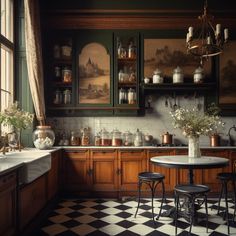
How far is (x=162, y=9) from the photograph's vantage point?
589 cm

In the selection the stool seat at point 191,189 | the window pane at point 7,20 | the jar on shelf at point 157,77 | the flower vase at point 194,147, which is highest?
the window pane at point 7,20

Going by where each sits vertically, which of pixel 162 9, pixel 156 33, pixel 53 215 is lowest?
pixel 53 215

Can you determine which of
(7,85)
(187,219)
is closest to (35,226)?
(187,219)

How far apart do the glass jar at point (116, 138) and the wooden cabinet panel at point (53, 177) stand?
43.7 inches

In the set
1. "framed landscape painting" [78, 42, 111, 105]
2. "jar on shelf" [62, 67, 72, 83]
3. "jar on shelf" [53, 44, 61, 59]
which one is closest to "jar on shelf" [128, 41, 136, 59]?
"framed landscape painting" [78, 42, 111, 105]

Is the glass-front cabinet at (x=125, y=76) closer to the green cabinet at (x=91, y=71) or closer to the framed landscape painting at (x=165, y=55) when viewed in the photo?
the green cabinet at (x=91, y=71)

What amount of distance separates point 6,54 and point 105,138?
7.72 feet

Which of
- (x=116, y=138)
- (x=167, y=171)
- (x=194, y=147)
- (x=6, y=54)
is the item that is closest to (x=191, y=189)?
(x=194, y=147)

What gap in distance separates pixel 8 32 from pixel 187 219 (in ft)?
12.9

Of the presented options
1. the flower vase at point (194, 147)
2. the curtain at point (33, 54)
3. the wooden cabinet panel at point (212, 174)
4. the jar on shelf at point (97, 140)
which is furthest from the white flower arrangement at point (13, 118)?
the wooden cabinet panel at point (212, 174)

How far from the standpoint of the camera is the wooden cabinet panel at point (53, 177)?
463 centimetres

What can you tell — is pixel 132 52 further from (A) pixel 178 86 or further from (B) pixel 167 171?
(B) pixel 167 171

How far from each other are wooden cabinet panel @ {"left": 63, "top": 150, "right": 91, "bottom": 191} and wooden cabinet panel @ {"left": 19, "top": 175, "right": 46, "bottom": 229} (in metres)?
1.16

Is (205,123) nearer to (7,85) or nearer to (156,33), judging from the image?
(156,33)
